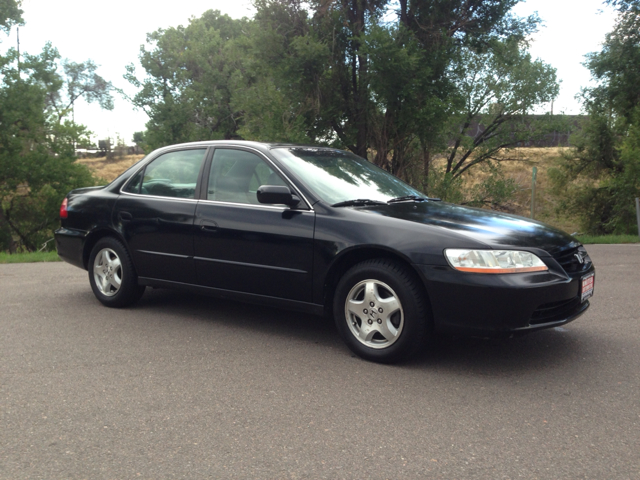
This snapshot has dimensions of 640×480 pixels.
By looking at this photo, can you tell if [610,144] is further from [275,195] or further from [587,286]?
[275,195]

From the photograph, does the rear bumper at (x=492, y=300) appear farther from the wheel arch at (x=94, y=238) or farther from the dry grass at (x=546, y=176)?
the dry grass at (x=546, y=176)

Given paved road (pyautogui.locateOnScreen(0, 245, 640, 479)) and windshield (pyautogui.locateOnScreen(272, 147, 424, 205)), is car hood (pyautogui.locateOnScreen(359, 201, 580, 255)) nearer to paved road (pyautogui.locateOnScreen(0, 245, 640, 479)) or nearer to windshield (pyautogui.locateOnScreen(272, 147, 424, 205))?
windshield (pyautogui.locateOnScreen(272, 147, 424, 205))

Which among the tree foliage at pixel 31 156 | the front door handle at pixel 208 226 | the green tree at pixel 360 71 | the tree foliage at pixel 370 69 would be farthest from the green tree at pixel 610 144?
the tree foliage at pixel 31 156

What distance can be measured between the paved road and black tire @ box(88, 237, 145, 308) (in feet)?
1.42

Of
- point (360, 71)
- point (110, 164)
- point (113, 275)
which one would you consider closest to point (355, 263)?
point (113, 275)

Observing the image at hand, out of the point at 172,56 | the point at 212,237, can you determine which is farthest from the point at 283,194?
the point at 172,56

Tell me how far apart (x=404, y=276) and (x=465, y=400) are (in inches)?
37.8

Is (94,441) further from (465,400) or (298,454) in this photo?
(465,400)

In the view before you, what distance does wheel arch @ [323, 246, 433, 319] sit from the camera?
4.36 meters

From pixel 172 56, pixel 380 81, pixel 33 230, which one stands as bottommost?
pixel 33 230

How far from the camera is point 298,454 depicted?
3.06 m

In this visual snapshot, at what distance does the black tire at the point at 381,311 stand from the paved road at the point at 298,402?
151 millimetres

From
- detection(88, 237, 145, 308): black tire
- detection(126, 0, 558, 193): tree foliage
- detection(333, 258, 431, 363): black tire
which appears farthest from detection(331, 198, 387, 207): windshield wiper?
detection(126, 0, 558, 193): tree foliage

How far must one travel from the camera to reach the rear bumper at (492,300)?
4.07 m
